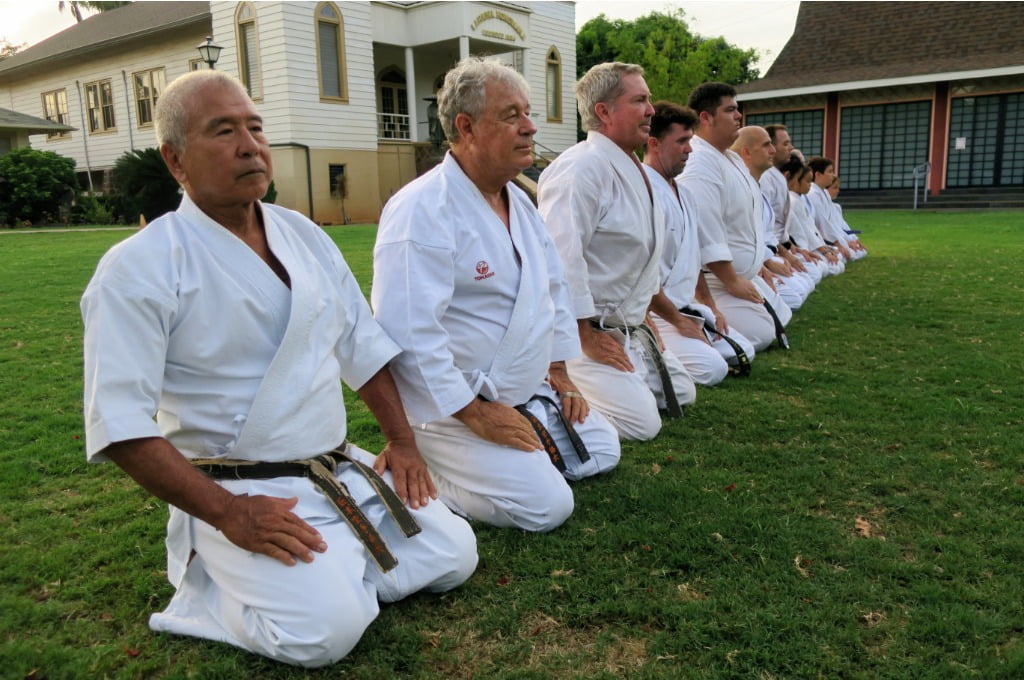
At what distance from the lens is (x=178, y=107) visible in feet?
7.88

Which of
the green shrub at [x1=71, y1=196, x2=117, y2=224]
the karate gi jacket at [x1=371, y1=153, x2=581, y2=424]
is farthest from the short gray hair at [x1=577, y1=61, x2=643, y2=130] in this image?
the green shrub at [x1=71, y1=196, x2=117, y2=224]

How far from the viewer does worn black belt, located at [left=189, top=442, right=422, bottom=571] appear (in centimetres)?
250

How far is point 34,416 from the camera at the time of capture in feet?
15.4

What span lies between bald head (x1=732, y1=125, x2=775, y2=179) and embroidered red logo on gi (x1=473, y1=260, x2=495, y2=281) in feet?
14.5

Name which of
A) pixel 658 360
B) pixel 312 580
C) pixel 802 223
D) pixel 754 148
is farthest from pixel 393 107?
pixel 312 580

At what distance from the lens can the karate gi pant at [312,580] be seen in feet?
7.66

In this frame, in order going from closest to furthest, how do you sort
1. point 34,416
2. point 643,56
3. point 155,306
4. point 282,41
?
1. point 155,306
2. point 34,416
3. point 282,41
4. point 643,56

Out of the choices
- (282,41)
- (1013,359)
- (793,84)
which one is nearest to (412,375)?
(1013,359)

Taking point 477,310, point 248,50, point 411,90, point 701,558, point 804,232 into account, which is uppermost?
point 248,50

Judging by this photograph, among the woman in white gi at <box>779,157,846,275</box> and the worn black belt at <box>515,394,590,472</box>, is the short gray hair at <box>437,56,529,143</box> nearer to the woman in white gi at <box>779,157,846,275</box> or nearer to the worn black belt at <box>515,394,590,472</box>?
the worn black belt at <box>515,394,590,472</box>

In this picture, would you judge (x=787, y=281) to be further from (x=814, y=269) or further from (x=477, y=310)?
(x=477, y=310)

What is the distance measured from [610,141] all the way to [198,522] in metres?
3.13

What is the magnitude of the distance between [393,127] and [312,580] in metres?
24.3

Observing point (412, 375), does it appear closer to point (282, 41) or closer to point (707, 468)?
point (707, 468)
